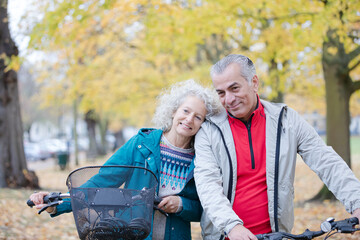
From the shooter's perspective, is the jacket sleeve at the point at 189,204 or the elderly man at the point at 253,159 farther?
the jacket sleeve at the point at 189,204

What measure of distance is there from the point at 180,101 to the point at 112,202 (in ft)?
3.64

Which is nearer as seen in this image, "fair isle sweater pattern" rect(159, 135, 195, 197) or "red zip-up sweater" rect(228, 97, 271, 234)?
"red zip-up sweater" rect(228, 97, 271, 234)

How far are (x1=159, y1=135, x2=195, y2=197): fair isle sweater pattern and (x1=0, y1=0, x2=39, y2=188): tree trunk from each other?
30.9 feet

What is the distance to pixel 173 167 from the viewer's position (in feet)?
9.75

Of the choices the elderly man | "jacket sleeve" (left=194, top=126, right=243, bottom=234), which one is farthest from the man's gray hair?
"jacket sleeve" (left=194, top=126, right=243, bottom=234)

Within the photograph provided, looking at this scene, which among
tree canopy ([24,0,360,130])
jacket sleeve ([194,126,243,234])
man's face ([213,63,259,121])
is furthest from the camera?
tree canopy ([24,0,360,130])

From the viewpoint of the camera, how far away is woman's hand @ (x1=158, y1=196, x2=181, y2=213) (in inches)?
107

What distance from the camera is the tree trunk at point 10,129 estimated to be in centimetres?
1109

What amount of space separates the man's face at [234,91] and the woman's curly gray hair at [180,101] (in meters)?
0.26

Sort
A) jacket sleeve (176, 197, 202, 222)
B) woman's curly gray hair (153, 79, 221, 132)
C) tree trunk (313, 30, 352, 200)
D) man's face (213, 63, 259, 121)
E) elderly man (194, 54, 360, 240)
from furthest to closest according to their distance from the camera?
1. tree trunk (313, 30, 352, 200)
2. woman's curly gray hair (153, 79, 221, 132)
3. jacket sleeve (176, 197, 202, 222)
4. man's face (213, 63, 259, 121)
5. elderly man (194, 54, 360, 240)

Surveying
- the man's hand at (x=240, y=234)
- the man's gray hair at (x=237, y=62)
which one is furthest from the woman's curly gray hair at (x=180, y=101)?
the man's hand at (x=240, y=234)

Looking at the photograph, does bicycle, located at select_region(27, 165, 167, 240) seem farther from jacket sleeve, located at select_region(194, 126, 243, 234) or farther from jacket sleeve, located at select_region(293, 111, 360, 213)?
jacket sleeve, located at select_region(293, 111, 360, 213)

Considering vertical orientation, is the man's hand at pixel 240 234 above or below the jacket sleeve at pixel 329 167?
below

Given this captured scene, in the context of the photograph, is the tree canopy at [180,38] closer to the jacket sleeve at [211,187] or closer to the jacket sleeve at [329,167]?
the jacket sleeve at [211,187]
